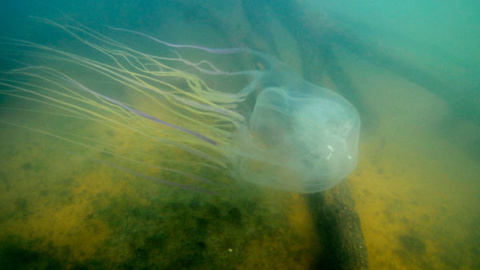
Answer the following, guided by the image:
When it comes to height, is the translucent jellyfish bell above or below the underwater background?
above

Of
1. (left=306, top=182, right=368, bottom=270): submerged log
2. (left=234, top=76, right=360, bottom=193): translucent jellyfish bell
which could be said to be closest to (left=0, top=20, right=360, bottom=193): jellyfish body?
(left=234, top=76, right=360, bottom=193): translucent jellyfish bell

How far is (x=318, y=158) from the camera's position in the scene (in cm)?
265

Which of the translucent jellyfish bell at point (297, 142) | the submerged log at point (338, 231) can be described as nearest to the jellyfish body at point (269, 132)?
the translucent jellyfish bell at point (297, 142)

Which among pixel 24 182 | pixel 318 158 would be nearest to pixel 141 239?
pixel 24 182

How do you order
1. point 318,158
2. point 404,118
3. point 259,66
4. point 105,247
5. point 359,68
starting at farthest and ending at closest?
point 359,68
point 404,118
point 259,66
point 318,158
point 105,247

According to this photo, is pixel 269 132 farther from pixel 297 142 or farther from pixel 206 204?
pixel 206 204

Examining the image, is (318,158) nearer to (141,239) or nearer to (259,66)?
(259,66)

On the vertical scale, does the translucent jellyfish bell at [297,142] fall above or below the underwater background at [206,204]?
above

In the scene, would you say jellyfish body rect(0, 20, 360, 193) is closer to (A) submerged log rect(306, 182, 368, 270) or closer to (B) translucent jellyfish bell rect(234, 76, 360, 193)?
(B) translucent jellyfish bell rect(234, 76, 360, 193)

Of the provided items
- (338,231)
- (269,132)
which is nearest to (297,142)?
(269,132)

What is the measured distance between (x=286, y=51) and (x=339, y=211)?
5.95 meters

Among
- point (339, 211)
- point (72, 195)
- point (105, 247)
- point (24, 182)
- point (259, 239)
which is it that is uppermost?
point (339, 211)

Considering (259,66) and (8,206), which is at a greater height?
(259,66)

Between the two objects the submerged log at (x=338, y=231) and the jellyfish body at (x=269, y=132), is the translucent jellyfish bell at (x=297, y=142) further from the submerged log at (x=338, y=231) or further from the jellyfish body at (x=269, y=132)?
the submerged log at (x=338, y=231)
